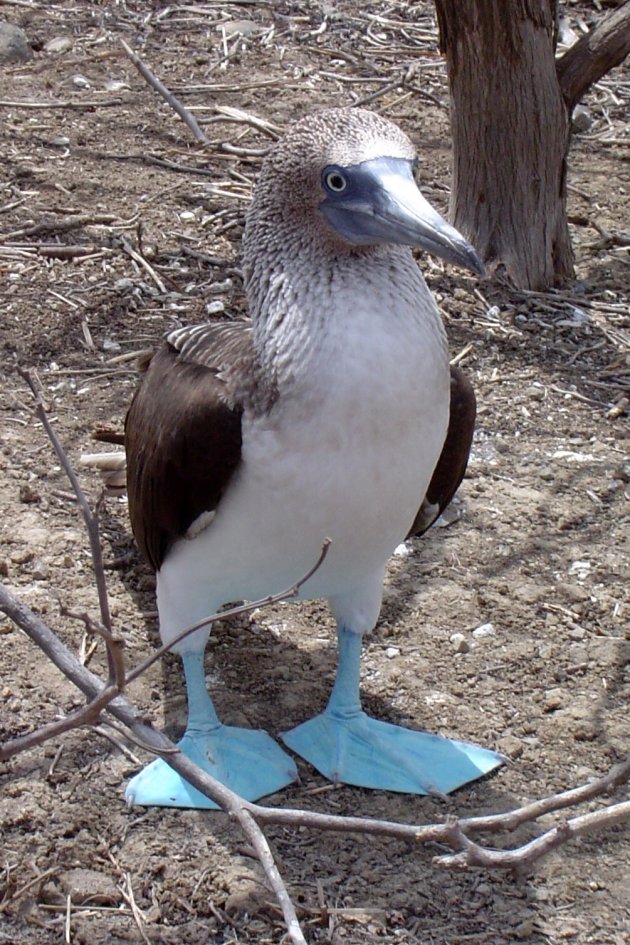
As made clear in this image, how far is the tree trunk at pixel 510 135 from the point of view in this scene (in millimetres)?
5238

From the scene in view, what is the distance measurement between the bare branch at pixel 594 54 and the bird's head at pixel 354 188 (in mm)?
2860

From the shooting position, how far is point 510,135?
5430 mm

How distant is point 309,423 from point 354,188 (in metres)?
0.54

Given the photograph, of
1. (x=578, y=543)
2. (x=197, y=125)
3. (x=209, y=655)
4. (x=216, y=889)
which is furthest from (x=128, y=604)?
(x=197, y=125)

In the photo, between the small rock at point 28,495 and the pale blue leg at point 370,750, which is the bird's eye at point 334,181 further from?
the small rock at point 28,495

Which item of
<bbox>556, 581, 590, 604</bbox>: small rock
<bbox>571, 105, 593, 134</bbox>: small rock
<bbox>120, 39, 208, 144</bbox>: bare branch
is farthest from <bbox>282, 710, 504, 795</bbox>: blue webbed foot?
<bbox>571, 105, 593, 134</bbox>: small rock

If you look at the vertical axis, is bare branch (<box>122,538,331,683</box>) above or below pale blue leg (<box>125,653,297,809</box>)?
above

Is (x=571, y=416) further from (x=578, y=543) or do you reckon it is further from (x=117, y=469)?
(x=117, y=469)

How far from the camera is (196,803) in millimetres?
3256

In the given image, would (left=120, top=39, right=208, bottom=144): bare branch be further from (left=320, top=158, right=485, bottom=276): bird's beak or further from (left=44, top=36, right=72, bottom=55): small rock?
(left=320, top=158, right=485, bottom=276): bird's beak

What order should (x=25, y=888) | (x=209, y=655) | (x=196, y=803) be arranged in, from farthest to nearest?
(x=209, y=655) → (x=196, y=803) → (x=25, y=888)

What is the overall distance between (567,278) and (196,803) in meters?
3.39

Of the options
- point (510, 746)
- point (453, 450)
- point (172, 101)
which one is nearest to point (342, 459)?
point (453, 450)

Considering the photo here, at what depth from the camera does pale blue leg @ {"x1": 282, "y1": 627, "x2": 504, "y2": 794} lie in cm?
338
